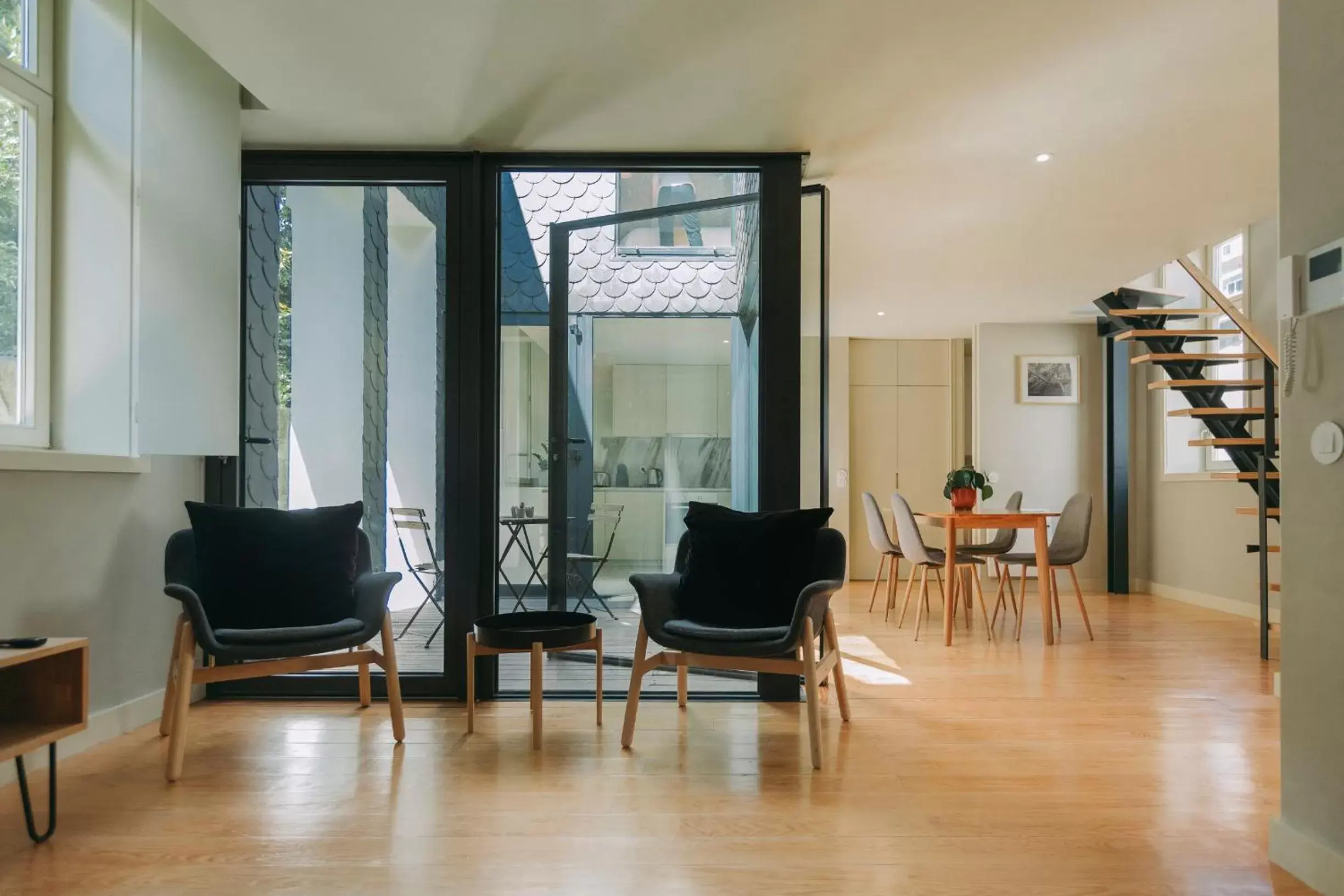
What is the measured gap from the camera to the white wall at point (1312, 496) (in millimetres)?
2107

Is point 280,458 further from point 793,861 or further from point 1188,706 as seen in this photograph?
point 1188,706

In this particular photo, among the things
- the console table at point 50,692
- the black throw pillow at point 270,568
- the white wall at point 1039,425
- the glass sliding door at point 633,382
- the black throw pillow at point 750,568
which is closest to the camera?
the console table at point 50,692

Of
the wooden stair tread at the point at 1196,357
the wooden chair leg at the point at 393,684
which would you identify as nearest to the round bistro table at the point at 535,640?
the wooden chair leg at the point at 393,684

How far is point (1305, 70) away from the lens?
2.22m

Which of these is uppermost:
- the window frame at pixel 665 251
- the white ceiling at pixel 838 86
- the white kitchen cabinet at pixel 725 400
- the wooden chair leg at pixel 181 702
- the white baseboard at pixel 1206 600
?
the white ceiling at pixel 838 86

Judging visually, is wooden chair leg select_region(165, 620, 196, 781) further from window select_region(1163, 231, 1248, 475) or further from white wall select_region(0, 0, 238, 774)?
window select_region(1163, 231, 1248, 475)

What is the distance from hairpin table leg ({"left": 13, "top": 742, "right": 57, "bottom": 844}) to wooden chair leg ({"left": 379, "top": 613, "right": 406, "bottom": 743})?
1.08 m

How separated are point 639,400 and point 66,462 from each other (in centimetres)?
225

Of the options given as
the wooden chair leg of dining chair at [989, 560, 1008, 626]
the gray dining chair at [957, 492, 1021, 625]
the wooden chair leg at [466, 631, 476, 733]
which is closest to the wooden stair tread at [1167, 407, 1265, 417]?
the gray dining chair at [957, 492, 1021, 625]

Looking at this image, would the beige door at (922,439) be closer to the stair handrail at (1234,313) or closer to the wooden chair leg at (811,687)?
the stair handrail at (1234,313)

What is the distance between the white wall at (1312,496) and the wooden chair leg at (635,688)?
1.93 metres

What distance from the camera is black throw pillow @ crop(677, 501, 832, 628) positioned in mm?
3457

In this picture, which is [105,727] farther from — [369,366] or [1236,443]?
[1236,443]

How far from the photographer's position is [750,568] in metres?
3.51
